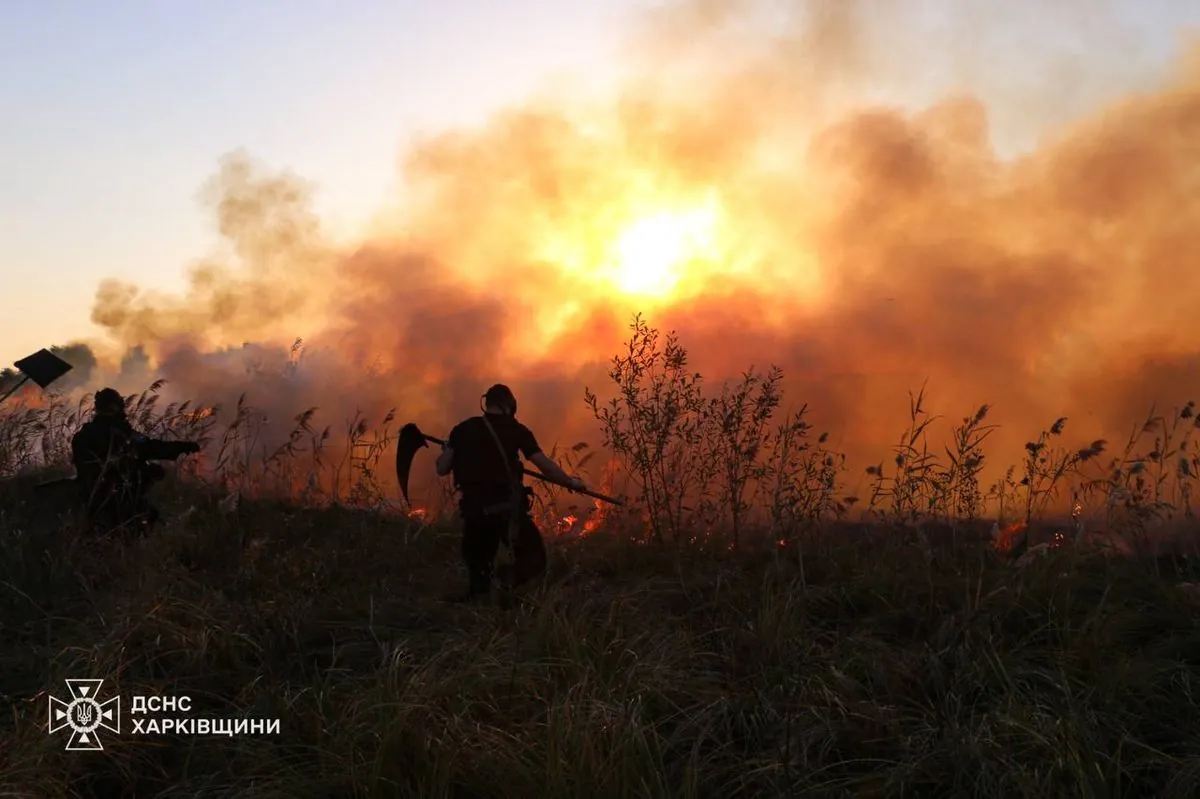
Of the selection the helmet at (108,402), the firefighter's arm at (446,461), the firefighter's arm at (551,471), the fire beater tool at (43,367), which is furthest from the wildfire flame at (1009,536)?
the fire beater tool at (43,367)

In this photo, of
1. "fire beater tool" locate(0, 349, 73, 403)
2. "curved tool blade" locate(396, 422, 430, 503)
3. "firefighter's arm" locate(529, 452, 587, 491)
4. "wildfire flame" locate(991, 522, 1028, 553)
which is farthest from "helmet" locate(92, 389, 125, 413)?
"wildfire flame" locate(991, 522, 1028, 553)

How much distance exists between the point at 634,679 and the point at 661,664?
17 centimetres

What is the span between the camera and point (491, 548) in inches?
269

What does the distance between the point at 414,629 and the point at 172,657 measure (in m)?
1.39

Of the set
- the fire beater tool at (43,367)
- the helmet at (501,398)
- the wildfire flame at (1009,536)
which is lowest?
the wildfire flame at (1009,536)

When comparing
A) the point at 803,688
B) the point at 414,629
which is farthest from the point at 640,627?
the point at 414,629

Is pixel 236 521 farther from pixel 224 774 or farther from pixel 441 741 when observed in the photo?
pixel 441 741

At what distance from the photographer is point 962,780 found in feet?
11.9

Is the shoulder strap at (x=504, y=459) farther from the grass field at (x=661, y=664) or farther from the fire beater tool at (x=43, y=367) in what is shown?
the fire beater tool at (x=43, y=367)

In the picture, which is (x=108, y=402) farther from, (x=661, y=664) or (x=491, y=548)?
(x=661, y=664)

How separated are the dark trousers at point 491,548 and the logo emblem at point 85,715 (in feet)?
9.24

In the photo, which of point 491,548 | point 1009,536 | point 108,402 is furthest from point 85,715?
point 1009,536

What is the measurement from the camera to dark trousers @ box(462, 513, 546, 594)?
6770mm

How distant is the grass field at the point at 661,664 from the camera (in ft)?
11.9
